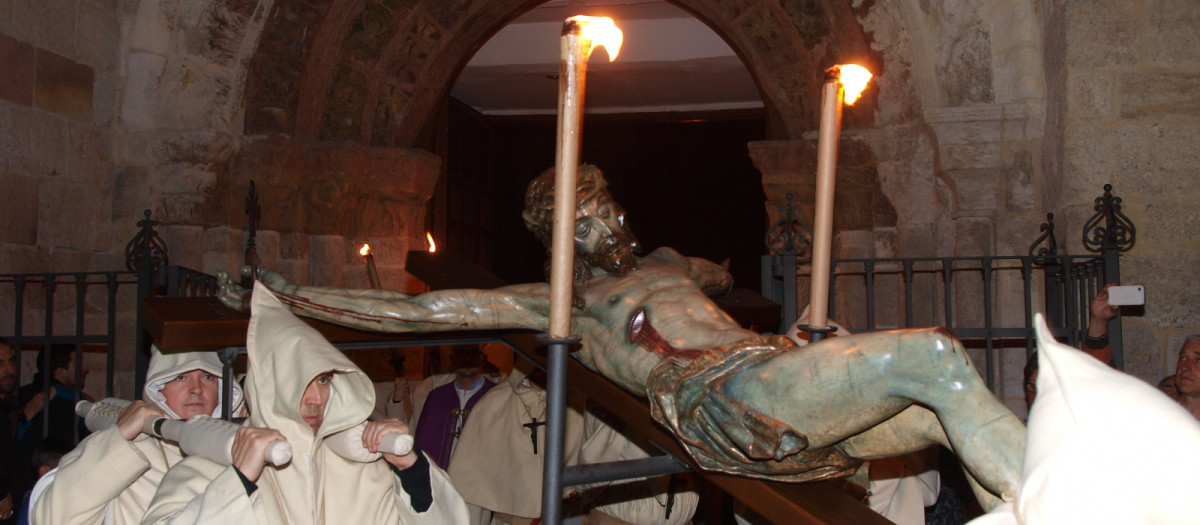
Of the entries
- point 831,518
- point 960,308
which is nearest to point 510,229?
point 960,308

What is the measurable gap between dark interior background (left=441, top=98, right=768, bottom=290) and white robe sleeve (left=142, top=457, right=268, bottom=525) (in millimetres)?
7141

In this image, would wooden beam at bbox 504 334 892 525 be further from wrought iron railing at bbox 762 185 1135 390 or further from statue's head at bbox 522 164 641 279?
wrought iron railing at bbox 762 185 1135 390

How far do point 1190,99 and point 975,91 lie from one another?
97 cm

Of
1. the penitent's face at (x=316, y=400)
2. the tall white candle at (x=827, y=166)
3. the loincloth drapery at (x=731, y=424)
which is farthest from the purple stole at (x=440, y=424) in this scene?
the tall white candle at (x=827, y=166)

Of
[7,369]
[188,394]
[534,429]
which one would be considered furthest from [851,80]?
[7,369]

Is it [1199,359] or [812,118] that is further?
[812,118]

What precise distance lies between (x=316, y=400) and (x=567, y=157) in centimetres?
110

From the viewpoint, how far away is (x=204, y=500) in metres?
2.35

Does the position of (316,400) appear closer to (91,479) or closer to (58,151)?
(91,479)

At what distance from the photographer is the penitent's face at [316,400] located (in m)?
2.45

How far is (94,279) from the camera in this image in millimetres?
5582

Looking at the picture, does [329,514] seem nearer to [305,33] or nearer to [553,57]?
[305,33]

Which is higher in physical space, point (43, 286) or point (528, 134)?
point (528, 134)

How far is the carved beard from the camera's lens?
3.02 m
